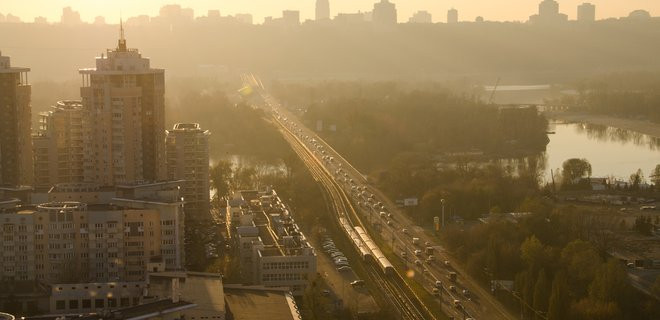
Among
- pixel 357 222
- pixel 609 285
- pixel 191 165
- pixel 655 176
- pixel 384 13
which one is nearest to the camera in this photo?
pixel 609 285

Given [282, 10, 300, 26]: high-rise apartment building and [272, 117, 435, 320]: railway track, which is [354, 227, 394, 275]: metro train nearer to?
[272, 117, 435, 320]: railway track

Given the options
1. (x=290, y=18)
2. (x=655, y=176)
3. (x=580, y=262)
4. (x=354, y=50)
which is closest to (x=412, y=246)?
(x=580, y=262)

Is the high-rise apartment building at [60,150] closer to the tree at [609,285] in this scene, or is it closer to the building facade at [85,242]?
the building facade at [85,242]

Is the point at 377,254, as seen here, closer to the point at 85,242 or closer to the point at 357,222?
the point at 357,222

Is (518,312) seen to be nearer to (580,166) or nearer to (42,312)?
A: (42,312)

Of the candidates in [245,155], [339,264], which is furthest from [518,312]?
[245,155]

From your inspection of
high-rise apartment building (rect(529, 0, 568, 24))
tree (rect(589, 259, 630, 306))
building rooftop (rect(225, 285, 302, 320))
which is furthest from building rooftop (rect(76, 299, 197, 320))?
high-rise apartment building (rect(529, 0, 568, 24))
